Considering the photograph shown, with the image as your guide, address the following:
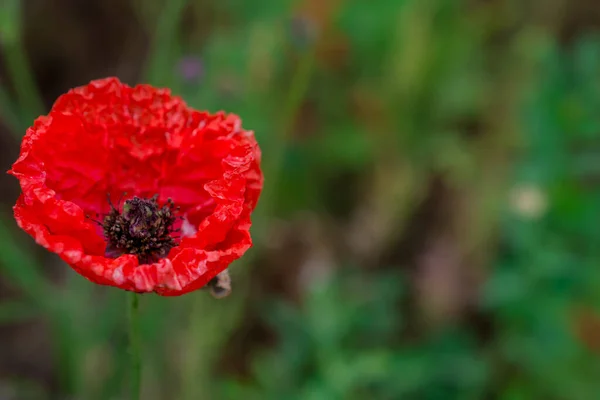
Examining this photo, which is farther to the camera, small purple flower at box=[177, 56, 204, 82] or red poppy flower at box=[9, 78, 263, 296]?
small purple flower at box=[177, 56, 204, 82]

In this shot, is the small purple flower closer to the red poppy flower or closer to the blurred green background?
the blurred green background

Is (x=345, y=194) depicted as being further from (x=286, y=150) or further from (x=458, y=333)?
(x=458, y=333)

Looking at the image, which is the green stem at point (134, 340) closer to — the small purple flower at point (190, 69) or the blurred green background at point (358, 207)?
the blurred green background at point (358, 207)

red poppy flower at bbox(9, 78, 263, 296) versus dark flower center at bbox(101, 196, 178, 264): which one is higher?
red poppy flower at bbox(9, 78, 263, 296)

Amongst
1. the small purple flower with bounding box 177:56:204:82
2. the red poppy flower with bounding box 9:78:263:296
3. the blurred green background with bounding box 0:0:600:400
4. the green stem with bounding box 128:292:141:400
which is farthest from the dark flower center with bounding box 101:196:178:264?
the small purple flower with bounding box 177:56:204:82

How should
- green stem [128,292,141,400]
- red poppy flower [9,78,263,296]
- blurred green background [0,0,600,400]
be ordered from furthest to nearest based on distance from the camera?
blurred green background [0,0,600,400] < green stem [128,292,141,400] < red poppy flower [9,78,263,296]

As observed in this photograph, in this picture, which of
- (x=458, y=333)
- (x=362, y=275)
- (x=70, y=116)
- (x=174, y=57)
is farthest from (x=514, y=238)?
(x=70, y=116)

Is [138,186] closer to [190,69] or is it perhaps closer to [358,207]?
[190,69]
